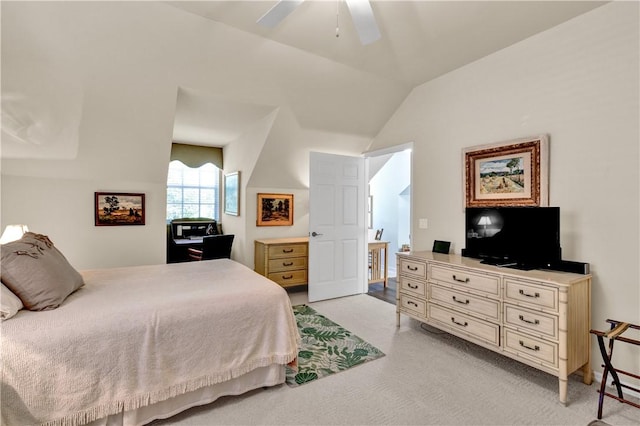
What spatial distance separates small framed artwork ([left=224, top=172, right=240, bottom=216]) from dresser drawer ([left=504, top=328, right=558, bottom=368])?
381 centimetres

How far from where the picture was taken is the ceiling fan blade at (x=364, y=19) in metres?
1.86

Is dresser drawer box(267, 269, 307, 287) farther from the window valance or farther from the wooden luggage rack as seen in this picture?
the wooden luggage rack

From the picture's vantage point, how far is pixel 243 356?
6.85ft

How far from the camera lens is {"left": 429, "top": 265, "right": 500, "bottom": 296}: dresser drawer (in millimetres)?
2506

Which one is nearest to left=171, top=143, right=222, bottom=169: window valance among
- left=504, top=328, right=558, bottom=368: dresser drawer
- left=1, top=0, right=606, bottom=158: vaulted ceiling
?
left=1, top=0, right=606, bottom=158: vaulted ceiling

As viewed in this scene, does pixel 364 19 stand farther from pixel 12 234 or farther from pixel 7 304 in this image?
pixel 12 234

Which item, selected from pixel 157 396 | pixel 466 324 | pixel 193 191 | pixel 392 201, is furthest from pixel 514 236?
pixel 193 191

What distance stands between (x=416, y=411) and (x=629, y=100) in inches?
102

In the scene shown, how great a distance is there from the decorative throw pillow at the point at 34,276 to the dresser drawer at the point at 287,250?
252 cm

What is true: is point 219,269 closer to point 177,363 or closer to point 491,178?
point 177,363

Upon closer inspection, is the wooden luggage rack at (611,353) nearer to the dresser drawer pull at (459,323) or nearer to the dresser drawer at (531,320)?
the dresser drawer at (531,320)

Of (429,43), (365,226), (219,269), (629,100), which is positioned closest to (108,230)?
(219,269)

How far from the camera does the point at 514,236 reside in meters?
2.65

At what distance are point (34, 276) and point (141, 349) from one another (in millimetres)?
755
